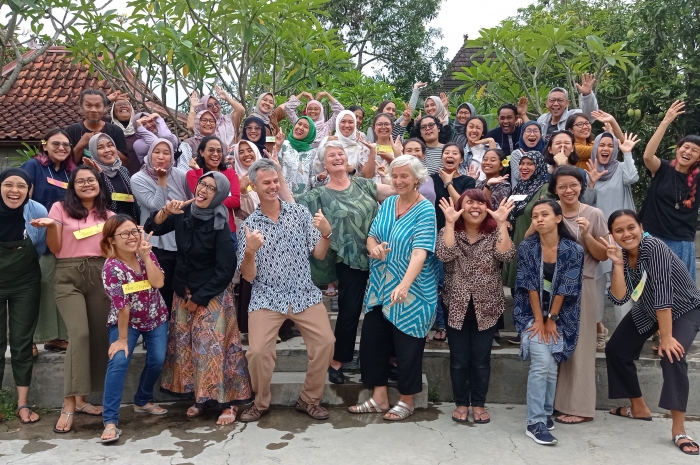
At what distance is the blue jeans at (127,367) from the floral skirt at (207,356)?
0.37 feet

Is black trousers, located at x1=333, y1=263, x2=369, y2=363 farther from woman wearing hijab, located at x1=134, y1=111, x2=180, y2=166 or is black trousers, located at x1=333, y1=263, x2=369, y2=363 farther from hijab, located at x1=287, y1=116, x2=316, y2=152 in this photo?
woman wearing hijab, located at x1=134, y1=111, x2=180, y2=166

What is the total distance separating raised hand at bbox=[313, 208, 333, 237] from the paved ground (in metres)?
1.36

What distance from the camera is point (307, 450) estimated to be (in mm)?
3889

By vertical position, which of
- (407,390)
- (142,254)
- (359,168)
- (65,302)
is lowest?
(407,390)

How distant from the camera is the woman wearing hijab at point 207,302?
14.0 feet

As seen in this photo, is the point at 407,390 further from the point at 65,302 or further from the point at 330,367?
the point at 65,302

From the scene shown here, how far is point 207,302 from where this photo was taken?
13.9ft

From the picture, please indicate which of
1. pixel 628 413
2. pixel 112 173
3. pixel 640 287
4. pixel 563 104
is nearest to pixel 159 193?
pixel 112 173

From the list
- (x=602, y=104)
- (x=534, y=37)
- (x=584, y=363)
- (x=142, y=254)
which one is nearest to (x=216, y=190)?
(x=142, y=254)

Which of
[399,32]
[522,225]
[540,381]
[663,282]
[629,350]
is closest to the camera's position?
[663,282]

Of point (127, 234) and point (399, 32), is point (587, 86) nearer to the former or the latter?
point (127, 234)

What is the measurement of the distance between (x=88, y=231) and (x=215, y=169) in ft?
3.71

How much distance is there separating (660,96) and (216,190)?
5697 millimetres

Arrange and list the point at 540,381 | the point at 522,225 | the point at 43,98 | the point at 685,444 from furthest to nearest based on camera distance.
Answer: the point at 43,98
the point at 522,225
the point at 540,381
the point at 685,444
